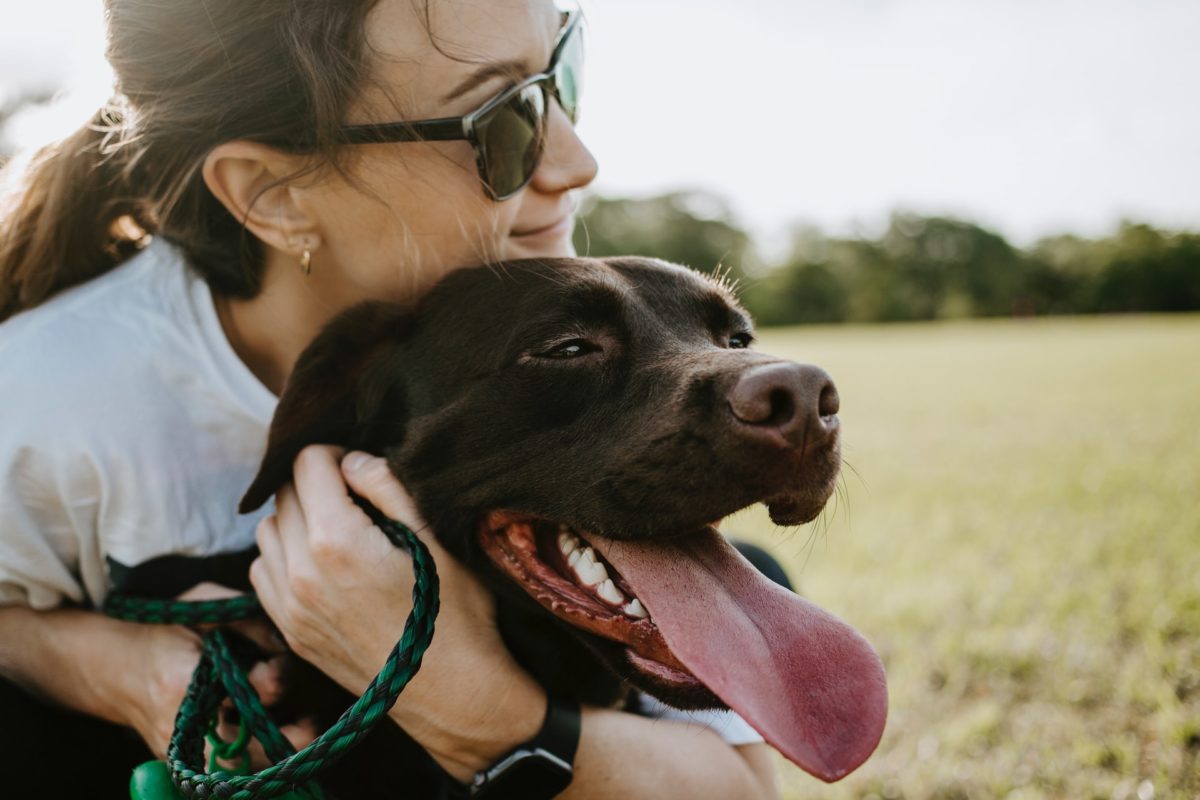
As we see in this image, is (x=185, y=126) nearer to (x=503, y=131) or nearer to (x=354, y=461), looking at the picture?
(x=503, y=131)

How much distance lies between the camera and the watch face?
2.05 m

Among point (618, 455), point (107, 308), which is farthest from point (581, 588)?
point (107, 308)

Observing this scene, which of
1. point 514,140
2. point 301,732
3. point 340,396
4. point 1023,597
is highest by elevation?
point 514,140

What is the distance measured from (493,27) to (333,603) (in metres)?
1.49

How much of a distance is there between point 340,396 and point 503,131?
2.71 feet

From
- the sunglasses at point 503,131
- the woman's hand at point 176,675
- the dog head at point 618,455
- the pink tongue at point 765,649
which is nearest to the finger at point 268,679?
the woman's hand at point 176,675

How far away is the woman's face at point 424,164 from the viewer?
2.28 metres

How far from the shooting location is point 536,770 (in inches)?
81.8

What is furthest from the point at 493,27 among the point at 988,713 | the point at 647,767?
the point at 988,713

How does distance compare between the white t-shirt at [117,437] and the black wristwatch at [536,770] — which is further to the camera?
the white t-shirt at [117,437]

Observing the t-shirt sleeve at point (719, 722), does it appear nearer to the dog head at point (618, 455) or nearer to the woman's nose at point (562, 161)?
the dog head at point (618, 455)

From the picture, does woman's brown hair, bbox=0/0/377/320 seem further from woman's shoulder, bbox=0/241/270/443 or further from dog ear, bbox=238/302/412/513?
dog ear, bbox=238/302/412/513

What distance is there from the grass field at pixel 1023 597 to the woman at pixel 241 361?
103 centimetres

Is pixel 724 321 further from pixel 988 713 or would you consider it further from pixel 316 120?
pixel 988 713
